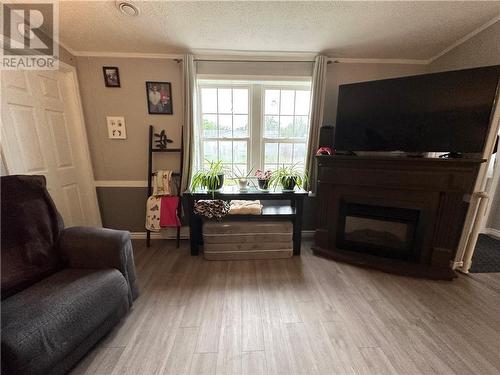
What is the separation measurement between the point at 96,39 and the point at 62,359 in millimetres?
2602

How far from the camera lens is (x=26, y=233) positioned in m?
1.28

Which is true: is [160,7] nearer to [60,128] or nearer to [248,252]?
[60,128]

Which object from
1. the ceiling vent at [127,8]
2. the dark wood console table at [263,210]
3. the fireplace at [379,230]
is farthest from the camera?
the dark wood console table at [263,210]

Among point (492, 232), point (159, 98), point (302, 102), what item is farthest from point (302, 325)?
point (492, 232)

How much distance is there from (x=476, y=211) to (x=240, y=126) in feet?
8.21

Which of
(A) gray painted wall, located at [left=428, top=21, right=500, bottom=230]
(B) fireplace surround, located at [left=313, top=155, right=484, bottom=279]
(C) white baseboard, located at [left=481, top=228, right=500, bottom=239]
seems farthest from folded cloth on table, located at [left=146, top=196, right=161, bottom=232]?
(C) white baseboard, located at [left=481, top=228, right=500, bottom=239]

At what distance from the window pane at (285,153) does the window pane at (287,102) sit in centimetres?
40

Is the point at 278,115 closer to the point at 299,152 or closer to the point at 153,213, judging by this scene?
the point at 299,152

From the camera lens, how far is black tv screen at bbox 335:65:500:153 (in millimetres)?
1638

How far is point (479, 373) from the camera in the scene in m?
1.08

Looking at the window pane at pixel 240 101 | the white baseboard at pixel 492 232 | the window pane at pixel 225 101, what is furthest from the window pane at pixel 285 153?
the white baseboard at pixel 492 232

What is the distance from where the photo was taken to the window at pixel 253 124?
98.0 inches

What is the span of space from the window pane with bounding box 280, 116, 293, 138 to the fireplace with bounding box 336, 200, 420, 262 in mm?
1088

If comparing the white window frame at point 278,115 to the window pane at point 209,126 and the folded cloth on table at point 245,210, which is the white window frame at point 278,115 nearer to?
the window pane at point 209,126
